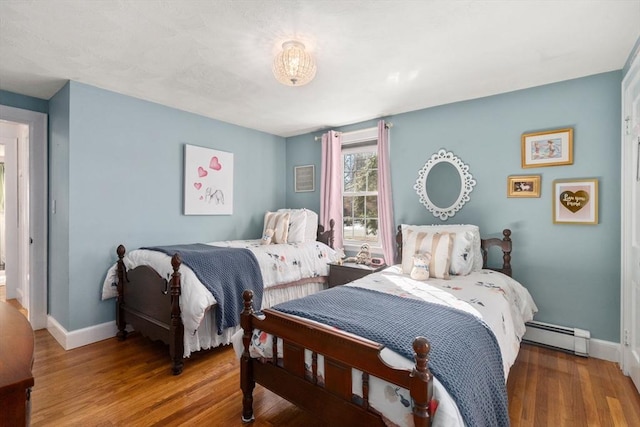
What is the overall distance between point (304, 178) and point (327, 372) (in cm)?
332

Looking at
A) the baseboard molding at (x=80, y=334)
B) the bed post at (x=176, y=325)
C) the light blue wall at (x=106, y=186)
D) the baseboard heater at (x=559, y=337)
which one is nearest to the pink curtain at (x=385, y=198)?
the baseboard heater at (x=559, y=337)

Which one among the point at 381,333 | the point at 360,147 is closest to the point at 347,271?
the point at 360,147

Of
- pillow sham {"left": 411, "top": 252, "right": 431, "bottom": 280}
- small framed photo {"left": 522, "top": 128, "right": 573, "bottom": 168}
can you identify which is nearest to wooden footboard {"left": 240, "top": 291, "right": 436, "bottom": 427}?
pillow sham {"left": 411, "top": 252, "right": 431, "bottom": 280}

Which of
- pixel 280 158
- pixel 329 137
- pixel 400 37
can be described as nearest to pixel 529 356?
pixel 400 37

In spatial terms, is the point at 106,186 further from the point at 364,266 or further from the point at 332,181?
the point at 364,266

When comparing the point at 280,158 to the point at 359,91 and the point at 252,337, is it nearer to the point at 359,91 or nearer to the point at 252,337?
the point at 359,91

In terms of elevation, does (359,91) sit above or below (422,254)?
above

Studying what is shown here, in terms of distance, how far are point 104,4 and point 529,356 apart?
383cm

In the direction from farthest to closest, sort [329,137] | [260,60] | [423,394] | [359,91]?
[329,137] → [359,91] → [260,60] → [423,394]

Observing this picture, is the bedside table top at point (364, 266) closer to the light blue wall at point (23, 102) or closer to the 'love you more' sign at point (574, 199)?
the 'love you more' sign at point (574, 199)

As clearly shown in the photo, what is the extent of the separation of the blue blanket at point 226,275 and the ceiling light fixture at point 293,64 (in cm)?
154

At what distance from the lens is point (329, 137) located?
160 inches

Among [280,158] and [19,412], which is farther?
[280,158]

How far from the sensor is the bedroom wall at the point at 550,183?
2.51 meters
